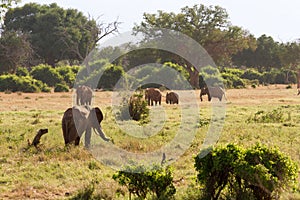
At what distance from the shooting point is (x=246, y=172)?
6188mm

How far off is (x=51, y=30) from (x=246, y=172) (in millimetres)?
52866

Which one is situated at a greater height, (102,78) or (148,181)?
(102,78)

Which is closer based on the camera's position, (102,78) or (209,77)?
(102,78)

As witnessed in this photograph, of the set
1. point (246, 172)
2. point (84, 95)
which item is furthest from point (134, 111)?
point (246, 172)

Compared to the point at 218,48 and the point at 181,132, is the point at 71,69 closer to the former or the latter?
the point at 218,48

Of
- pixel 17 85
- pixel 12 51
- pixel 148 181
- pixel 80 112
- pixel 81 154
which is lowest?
pixel 81 154

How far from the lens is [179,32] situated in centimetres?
4838

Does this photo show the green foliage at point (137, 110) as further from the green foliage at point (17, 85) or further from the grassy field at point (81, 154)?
the green foliage at point (17, 85)

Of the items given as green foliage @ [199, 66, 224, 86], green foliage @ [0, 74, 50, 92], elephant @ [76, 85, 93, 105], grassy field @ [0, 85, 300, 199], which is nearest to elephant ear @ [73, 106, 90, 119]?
grassy field @ [0, 85, 300, 199]

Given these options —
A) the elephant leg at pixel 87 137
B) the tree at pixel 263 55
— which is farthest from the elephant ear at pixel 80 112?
the tree at pixel 263 55

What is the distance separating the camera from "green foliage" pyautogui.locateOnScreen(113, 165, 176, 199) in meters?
6.76

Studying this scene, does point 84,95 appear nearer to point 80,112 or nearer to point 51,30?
point 80,112

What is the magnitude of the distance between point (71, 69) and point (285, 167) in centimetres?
4139

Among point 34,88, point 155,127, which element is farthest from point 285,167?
point 34,88
